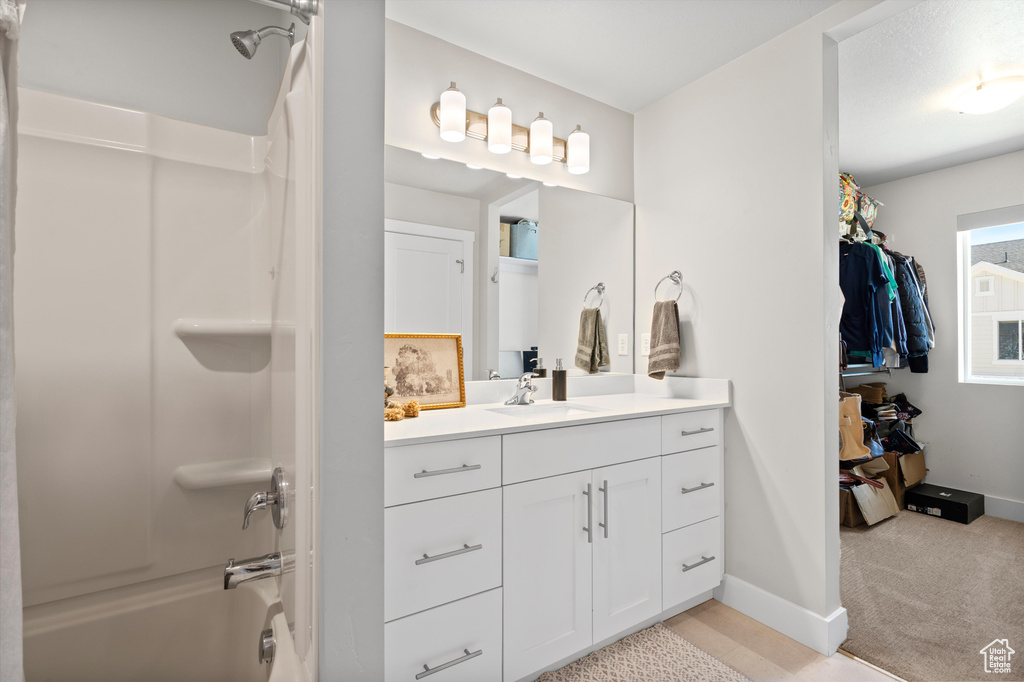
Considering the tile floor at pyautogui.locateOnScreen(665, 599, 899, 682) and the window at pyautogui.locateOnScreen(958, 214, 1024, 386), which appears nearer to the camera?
the tile floor at pyautogui.locateOnScreen(665, 599, 899, 682)

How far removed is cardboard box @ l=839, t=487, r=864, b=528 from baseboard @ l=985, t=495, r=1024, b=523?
0.96 meters

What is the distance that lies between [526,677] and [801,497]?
4.00 feet

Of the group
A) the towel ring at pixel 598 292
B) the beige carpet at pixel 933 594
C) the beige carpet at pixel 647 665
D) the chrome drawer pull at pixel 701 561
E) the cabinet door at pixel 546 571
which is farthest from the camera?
the towel ring at pixel 598 292

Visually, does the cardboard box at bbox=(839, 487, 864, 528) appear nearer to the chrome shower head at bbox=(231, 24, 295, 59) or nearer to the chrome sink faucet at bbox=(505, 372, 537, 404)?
the chrome sink faucet at bbox=(505, 372, 537, 404)

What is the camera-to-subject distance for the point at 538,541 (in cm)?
154

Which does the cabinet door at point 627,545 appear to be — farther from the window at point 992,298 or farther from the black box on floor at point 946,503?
the window at point 992,298

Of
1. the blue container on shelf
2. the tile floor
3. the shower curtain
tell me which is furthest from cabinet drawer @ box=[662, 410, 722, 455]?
the shower curtain

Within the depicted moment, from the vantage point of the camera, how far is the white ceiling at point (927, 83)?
1.88 m

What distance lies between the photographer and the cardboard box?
2943mm

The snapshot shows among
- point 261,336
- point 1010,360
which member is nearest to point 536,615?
point 261,336

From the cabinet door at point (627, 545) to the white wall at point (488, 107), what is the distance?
4.55 feet

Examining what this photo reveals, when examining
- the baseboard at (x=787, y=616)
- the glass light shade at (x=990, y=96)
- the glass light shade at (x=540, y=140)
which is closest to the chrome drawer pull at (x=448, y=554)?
the baseboard at (x=787, y=616)

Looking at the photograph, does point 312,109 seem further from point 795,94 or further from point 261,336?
point 795,94

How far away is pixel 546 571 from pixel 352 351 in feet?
3.68
